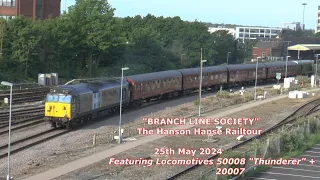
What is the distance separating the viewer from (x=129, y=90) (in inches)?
1747

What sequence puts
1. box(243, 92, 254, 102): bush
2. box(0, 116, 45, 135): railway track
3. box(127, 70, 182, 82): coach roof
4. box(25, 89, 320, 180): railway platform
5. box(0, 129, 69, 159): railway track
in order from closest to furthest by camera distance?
1. box(25, 89, 320, 180): railway platform
2. box(0, 129, 69, 159): railway track
3. box(0, 116, 45, 135): railway track
4. box(127, 70, 182, 82): coach roof
5. box(243, 92, 254, 102): bush

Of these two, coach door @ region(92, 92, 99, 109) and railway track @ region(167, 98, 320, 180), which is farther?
coach door @ region(92, 92, 99, 109)

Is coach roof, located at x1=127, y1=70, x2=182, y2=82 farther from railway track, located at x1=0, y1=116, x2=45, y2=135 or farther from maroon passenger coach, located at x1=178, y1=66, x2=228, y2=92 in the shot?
railway track, located at x1=0, y1=116, x2=45, y2=135

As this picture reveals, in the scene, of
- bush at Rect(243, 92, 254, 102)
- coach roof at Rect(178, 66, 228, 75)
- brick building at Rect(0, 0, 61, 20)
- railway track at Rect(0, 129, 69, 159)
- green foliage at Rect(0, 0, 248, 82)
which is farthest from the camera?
brick building at Rect(0, 0, 61, 20)

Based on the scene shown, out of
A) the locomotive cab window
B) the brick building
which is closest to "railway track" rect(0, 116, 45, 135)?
the locomotive cab window

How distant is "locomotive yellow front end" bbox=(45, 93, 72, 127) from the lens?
33.6 metres

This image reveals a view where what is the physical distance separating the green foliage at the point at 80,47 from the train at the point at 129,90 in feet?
43.3

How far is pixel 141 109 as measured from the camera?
4534 centimetres

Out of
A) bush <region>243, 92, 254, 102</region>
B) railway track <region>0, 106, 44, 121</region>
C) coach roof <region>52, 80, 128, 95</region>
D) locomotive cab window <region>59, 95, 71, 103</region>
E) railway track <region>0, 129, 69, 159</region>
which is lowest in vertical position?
railway track <region>0, 129, 69, 159</region>

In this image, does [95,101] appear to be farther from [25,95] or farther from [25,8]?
[25,8]

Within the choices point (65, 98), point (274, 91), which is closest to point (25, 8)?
point (274, 91)

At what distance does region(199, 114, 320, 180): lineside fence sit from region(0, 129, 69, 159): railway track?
37.8 ft

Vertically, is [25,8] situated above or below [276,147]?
above

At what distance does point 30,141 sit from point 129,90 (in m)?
15.3
